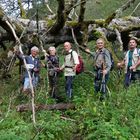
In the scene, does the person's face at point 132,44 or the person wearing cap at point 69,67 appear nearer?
the person's face at point 132,44

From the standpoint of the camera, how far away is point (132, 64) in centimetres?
1028

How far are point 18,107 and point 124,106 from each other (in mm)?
2418

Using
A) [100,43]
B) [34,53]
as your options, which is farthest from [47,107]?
[100,43]

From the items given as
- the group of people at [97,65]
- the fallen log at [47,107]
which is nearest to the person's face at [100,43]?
the group of people at [97,65]

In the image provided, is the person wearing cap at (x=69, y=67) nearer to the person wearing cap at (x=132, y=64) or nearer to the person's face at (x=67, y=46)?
the person's face at (x=67, y=46)

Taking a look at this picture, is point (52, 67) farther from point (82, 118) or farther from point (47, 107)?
point (82, 118)

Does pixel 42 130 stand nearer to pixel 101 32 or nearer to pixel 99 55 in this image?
pixel 99 55

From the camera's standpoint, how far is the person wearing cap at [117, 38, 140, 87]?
10.2 metres

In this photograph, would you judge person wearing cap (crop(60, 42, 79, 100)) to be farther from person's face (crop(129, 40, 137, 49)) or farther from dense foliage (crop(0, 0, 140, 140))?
person's face (crop(129, 40, 137, 49))

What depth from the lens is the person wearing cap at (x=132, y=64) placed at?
10172mm

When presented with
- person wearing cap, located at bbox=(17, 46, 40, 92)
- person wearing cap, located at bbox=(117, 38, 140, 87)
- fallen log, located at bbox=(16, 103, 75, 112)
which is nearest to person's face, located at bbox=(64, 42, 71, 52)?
person wearing cap, located at bbox=(17, 46, 40, 92)

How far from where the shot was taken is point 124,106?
862 centimetres

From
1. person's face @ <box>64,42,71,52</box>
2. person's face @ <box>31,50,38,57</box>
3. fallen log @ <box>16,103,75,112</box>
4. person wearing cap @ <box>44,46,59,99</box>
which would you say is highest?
person's face @ <box>64,42,71,52</box>

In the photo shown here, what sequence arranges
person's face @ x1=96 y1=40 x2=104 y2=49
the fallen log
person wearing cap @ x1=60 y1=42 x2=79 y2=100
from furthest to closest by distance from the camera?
1. person wearing cap @ x1=60 y1=42 x2=79 y2=100
2. person's face @ x1=96 y1=40 x2=104 y2=49
3. the fallen log
